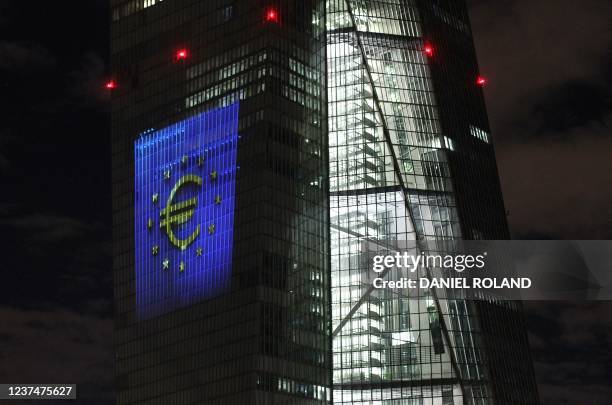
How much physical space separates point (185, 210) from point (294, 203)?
13.8 m

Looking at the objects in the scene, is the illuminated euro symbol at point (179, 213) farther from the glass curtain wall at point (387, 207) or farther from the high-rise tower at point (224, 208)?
the glass curtain wall at point (387, 207)

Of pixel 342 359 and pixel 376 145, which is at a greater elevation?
pixel 376 145

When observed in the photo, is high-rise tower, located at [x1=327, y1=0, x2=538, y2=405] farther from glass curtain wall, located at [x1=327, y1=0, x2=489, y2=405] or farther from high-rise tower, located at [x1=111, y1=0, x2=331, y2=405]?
high-rise tower, located at [x1=111, y1=0, x2=331, y2=405]

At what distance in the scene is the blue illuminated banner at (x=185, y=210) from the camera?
178000 millimetres

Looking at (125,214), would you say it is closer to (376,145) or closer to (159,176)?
(159,176)

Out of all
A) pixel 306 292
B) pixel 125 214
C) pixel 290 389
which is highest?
pixel 125 214

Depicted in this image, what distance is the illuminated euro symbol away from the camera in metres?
181

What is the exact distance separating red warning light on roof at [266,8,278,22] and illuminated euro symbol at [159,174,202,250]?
20882 millimetres

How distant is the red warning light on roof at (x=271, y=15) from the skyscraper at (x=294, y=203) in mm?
222

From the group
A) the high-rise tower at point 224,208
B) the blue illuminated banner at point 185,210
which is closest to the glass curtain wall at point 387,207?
the high-rise tower at point 224,208

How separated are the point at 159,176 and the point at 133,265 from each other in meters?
11.9

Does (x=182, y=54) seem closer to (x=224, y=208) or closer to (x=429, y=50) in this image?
(x=224, y=208)

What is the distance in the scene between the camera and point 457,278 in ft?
592

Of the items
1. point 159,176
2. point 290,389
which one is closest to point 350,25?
point 159,176
